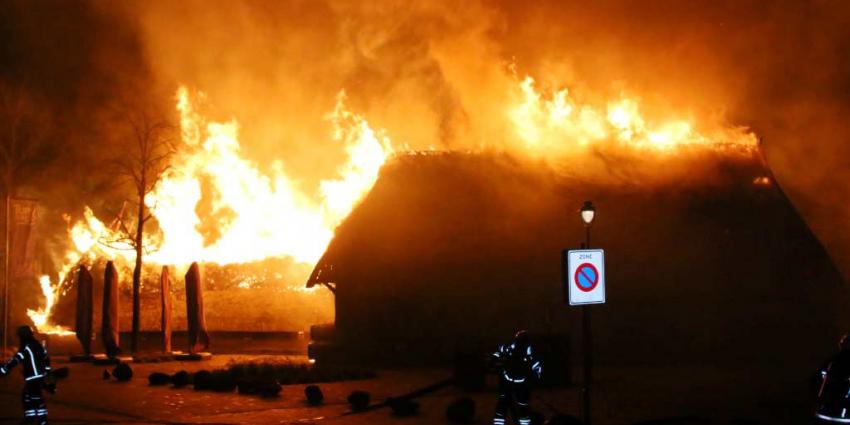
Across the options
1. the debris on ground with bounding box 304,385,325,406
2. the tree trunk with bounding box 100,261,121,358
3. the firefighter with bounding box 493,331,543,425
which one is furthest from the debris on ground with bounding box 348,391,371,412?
the tree trunk with bounding box 100,261,121,358

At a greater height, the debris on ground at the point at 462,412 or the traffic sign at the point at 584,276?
the traffic sign at the point at 584,276

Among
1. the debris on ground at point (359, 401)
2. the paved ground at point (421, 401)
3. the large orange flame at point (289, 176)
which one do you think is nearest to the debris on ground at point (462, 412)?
the paved ground at point (421, 401)

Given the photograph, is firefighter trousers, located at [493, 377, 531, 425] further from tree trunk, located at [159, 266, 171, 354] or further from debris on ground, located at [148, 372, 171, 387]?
tree trunk, located at [159, 266, 171, 354]

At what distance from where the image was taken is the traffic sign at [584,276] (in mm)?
14109

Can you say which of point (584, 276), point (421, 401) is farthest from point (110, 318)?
point (584, 276)

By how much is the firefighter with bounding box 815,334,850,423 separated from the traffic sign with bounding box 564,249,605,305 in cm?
356

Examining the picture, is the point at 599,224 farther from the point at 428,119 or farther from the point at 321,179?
the point at 321,179

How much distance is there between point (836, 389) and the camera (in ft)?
36.9

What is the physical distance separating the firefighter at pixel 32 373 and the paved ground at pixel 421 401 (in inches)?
79.8

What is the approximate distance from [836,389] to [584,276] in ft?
13.4

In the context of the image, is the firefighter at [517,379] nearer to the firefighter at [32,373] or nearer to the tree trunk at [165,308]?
the firefighter at [32,373]

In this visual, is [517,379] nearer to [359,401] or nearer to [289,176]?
[359,401]

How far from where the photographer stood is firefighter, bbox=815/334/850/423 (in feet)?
36.7

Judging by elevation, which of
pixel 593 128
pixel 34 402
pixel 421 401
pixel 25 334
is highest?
pixel 593 128
